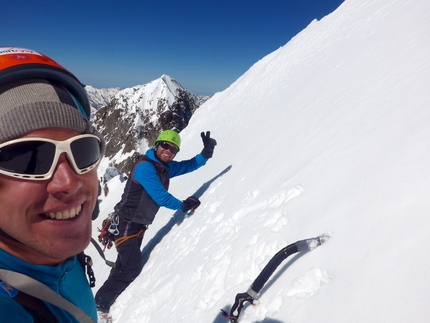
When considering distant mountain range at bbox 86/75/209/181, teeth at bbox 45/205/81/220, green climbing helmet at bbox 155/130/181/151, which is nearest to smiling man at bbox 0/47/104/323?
teeth at bbox 45/205/81/220

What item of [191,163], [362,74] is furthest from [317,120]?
[191,163]

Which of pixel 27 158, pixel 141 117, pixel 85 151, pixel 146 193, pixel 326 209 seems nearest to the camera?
pixel 27 158

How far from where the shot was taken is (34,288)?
139cm

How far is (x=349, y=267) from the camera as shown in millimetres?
2186

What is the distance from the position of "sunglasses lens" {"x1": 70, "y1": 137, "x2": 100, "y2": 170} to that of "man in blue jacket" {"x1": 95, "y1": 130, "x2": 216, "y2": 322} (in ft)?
11.6

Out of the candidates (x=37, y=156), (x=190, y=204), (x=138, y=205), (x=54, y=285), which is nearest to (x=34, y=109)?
(x=37, y=156)

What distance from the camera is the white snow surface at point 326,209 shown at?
2053 mm

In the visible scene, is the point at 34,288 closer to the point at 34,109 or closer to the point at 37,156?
the point at 37,156

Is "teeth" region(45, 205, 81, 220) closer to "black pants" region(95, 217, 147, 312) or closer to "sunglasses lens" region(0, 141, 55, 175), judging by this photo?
"sunglasses lens" region(0, 141, 55, 175)

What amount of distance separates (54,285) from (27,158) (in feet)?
2.88

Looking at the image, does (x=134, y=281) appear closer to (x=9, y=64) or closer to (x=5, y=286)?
(x=5, y=286)

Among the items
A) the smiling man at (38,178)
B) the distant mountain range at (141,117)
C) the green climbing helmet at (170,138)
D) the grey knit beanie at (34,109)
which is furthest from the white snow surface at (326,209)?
the distant mountain range at (141,117)

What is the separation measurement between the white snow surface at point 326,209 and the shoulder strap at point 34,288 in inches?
65.6

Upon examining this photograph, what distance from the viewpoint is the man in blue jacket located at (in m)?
5.28
